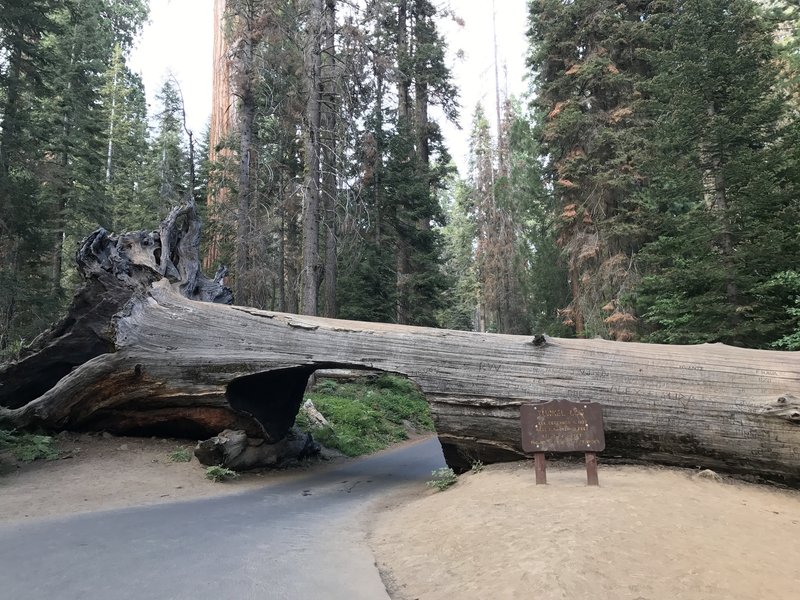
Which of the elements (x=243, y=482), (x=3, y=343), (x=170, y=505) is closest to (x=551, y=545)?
(x=170, y=505)

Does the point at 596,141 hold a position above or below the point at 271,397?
above

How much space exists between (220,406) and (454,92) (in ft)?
77.4

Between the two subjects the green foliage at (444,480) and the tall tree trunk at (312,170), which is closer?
the green foliage at (444,480)

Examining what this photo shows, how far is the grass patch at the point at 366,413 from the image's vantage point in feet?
45.5

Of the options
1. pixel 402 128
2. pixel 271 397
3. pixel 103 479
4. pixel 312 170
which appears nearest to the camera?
pixel 103 479

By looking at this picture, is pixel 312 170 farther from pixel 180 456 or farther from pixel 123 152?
pixel 123 152

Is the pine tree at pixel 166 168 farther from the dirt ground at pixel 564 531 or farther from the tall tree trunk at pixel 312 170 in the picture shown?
the dirt ground at pixel 564 531

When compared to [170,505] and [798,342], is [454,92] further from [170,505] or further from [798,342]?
[170,505]

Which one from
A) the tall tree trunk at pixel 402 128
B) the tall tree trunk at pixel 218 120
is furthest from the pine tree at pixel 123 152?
the tall tree trunk at pixel 402 128

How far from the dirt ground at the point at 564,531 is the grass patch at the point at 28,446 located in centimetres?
77

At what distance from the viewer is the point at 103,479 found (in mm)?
8430

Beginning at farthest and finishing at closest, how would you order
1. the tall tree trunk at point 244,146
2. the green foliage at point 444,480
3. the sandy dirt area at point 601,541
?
the tall tree trunk at point 244,146
the green foliage at point 444,480
the sandy dirt area at point 601,541

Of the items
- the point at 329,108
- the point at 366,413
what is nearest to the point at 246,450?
the point at 366,413

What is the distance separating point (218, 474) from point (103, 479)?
1.73 meters
